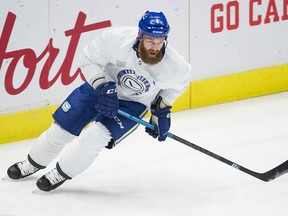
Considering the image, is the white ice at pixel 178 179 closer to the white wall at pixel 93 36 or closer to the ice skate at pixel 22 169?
the ice skate at pixel 22 169

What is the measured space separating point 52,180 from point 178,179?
0.70 meters

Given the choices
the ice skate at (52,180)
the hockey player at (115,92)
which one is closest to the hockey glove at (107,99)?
the hockey player at (115,92)

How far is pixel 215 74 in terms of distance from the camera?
20.7 ft

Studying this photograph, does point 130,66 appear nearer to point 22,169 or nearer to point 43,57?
point 22,169

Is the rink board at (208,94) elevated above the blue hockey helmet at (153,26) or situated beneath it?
situated beneath

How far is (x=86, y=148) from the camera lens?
451 centimetres

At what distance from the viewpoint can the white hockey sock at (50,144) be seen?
4.68 metres

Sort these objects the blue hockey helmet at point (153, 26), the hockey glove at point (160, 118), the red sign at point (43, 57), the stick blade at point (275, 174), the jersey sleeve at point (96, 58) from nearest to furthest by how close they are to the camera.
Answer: the blue hockey helmet at point (153, 26) → the jersey sleeve at point (96, 58) → the hockey glove at point (160, 118) → the stick blade at point (275, 174) → the red sign at point (43, 57)

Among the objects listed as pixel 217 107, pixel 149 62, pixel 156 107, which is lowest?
pixel 217 107

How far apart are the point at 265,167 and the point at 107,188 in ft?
3.00

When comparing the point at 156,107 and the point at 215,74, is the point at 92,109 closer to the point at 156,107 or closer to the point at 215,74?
the point at 156,107

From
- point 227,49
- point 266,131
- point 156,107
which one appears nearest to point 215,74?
point 227,49

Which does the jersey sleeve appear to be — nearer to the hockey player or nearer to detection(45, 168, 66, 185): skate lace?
the hockey player

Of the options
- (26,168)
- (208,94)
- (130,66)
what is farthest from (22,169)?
(208,94)
